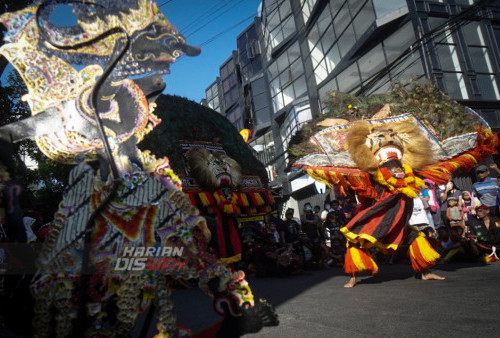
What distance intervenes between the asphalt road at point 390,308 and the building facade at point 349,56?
528cm

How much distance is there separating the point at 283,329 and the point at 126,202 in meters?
1.47

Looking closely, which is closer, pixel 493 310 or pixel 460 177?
pixel 493 310

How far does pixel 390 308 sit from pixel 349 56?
1257 centimetres

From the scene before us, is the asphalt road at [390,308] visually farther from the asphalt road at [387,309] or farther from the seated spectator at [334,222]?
the seated spectator at [334,222]

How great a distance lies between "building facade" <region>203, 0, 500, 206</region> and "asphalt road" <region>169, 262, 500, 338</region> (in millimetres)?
Answer: 5279

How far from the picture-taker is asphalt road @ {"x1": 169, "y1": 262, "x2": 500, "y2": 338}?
2.19 meters

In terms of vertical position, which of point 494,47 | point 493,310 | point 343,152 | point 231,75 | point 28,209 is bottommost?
point 493,310

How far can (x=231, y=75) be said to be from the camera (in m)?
28.8

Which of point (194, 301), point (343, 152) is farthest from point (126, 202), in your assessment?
point (343, 152)

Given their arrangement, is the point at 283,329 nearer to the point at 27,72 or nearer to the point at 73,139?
the point at 73,139

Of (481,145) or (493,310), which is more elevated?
(481,145)

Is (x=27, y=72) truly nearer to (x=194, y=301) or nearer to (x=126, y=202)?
(x=126, y=202)

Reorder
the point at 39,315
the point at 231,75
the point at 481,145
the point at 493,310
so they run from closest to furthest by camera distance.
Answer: the point at 39,315 < the point at 493,310 < the point at 481,145 < the point at 231,75

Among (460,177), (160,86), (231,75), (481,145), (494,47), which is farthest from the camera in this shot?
(231,75)
